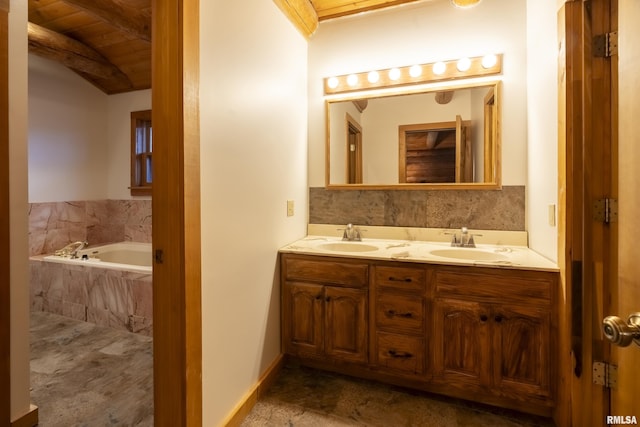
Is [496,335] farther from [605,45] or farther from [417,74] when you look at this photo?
[417,74]

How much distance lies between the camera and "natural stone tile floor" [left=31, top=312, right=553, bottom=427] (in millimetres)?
1641

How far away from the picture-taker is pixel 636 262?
71cm

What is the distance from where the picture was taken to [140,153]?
12.9 ft

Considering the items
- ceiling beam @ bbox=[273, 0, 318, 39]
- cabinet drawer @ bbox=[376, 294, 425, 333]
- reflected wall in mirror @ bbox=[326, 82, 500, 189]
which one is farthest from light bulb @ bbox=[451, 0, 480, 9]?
cabinet drawer @ bbox=[376, 294, 425, 333]

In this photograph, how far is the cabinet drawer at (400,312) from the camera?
1.80 metres

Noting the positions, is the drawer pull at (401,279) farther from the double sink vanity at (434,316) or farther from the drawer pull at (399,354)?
the drawer pull at (399,354)

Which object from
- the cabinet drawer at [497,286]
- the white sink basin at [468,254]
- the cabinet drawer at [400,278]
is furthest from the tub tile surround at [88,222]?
the cabinet drawer at [497,286]

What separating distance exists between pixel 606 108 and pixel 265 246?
1.78 metres

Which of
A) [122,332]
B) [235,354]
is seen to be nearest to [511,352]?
[235,354]

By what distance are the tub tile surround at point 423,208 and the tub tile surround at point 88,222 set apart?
8.34ft

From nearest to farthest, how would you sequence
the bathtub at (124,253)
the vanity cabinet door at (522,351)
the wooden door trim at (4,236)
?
the wooden door trim at (4,236) → the vanity cabinet door at (522,351) → the bathtub at (124,253)

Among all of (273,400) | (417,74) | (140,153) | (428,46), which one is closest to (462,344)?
(273,400)

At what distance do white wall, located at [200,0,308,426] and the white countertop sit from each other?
1.08ft

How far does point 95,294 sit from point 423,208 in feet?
9.70
